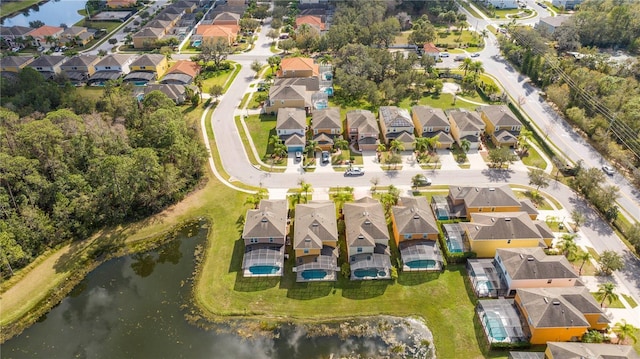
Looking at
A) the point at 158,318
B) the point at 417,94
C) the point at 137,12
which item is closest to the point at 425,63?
the point at 417,94

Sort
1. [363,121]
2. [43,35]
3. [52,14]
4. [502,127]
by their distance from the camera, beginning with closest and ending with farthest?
[502,127]
[363,121]
[43,35]
[52,14]

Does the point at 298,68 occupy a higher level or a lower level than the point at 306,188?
higher

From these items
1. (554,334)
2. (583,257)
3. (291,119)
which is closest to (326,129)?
(291,119)

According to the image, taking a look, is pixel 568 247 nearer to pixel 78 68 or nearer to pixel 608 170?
pixel 608 170

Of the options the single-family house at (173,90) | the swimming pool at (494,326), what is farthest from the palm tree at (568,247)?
the single-family house at (173,90)

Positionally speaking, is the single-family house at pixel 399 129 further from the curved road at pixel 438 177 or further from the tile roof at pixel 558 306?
the tile roof at pixel 558 306

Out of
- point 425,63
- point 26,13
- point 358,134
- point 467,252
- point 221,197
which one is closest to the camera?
point 467,252

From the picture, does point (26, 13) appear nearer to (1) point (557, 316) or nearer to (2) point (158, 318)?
(2) point (158, 318)
